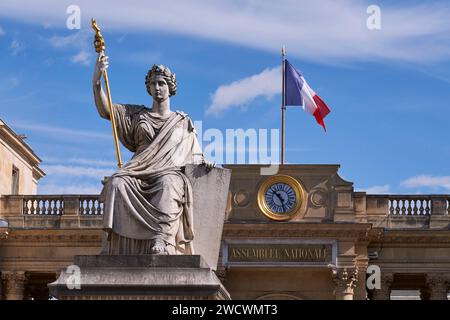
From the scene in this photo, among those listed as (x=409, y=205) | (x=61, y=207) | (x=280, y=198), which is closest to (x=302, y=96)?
(x=280, y=198)

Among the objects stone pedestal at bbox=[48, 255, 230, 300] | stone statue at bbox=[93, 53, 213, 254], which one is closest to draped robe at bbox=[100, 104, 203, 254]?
stone statue at bbox=[93, 53, 213, 254]

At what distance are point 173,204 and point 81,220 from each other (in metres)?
47.2

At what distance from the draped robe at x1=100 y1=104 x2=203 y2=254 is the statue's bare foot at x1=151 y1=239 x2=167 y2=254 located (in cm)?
5

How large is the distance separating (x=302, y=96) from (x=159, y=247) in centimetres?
4491

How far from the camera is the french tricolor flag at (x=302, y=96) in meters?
58.1

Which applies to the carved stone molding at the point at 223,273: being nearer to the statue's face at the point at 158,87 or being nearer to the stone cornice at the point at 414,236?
the stone cornice at the point at 414,236

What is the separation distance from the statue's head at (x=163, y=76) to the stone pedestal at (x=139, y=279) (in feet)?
7.18

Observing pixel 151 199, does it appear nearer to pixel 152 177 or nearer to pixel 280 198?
pixel 152 177

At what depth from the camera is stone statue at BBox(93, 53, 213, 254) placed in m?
14.1

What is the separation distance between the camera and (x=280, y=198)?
58906 mm

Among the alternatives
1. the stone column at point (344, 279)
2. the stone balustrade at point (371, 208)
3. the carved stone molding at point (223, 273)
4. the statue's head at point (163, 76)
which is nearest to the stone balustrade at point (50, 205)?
the stone balustrade at point (371, 208)

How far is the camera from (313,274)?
5922 centimetres

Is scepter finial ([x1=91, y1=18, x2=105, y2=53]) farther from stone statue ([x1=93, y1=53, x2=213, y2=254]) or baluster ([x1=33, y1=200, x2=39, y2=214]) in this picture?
baluster ([x1=33, y1=200, x2=39, y2=214])

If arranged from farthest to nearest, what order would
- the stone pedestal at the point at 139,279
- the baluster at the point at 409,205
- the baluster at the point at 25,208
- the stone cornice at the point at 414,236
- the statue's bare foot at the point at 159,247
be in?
the baluster at the point at 25,208
the baluster at the point at 409,205
the stone cornice at the point at 414,236
the statue's bare foot at the point at 159,247
the stone pedestal at the point at 139,279
